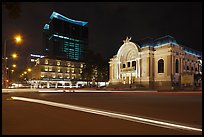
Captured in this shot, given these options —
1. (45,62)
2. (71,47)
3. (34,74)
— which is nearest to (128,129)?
(45,62)

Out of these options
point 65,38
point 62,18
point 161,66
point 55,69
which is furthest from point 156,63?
point 62,18

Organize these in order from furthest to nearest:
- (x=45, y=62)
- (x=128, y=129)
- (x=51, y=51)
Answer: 1. (x=51, y=51)
2. (x=45, y=62)
3. (x=128, y=129)

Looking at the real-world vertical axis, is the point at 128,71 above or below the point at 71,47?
below

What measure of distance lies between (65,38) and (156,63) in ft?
319

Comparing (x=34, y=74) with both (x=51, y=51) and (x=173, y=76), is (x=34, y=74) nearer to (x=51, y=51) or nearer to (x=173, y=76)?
(x=51, y=51)

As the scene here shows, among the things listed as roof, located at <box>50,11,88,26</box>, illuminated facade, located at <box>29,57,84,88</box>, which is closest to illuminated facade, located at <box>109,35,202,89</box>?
illuminated facade, located at <box>29,57,84,88</box>

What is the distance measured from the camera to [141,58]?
73.2 meters

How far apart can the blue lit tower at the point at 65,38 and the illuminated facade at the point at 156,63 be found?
74277 millimetres

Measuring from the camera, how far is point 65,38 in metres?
154

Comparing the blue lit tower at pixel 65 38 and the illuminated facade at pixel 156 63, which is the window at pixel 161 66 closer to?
the illuminated facade at pixel 156 63

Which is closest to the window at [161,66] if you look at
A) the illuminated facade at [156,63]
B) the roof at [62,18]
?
the illuminated facade at [156,63]

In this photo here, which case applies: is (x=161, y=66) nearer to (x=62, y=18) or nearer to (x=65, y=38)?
(x=65, y=38)

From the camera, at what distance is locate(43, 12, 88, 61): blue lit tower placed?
5960 inches

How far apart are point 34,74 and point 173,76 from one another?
67.4 metres
